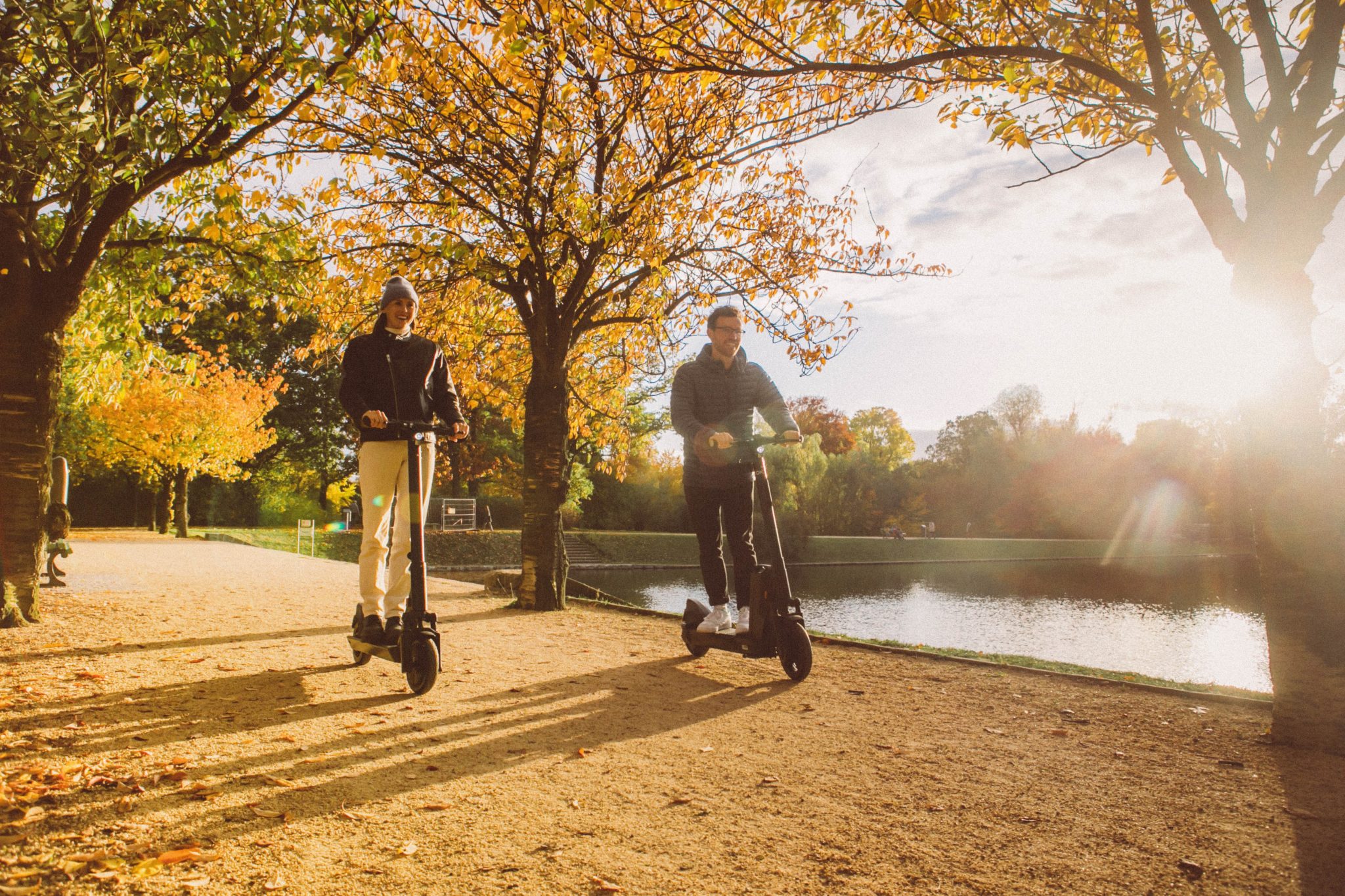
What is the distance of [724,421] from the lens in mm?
5133

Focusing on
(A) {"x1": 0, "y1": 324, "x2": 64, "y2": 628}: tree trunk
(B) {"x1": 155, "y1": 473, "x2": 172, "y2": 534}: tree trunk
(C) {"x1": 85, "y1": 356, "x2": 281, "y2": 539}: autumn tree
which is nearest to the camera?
(A) {"x1": 0, "y1": 324, "x2": 64, "y2": 628}: tree trunk

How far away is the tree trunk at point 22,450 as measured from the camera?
230 inches

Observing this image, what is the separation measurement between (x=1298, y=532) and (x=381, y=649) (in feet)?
16.1

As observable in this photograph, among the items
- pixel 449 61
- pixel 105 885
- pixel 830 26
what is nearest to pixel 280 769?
pixel 105 885

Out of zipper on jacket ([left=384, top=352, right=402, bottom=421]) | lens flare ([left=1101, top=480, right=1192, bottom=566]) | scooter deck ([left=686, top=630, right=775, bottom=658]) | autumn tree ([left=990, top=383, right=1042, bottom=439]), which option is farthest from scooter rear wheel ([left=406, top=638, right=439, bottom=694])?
autumn tree ([left=990, top=383, right=1042, bottom=439])

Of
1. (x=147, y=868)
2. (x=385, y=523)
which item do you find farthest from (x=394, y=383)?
(x=147, y=868)

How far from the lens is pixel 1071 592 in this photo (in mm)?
23641

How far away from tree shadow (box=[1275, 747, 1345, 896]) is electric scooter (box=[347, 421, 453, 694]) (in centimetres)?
379

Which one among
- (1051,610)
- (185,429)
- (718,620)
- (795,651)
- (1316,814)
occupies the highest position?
(185,429)

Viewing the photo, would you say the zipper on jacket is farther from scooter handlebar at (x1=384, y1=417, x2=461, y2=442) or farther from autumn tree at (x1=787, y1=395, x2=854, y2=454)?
autumn tree at (x1=787, y1=395, x2=854, y2=454)

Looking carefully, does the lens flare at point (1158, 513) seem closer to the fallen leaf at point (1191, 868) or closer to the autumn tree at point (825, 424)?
the autumn tree at point (825, 424)

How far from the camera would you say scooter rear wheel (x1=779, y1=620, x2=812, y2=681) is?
489 cm

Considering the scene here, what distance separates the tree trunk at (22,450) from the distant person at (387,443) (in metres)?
3.25

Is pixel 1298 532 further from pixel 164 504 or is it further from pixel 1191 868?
pixel 164 504
